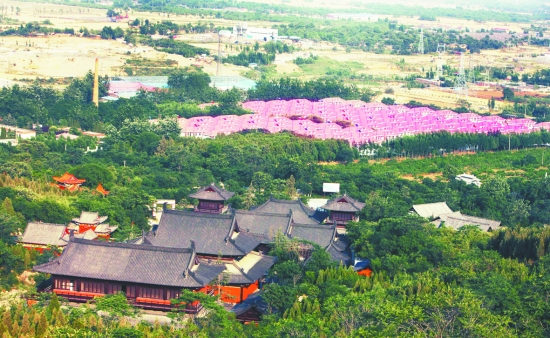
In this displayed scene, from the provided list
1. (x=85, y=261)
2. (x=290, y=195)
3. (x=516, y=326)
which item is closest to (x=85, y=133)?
(x=290, y=195)

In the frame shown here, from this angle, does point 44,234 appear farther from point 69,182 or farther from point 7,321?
point 7,321

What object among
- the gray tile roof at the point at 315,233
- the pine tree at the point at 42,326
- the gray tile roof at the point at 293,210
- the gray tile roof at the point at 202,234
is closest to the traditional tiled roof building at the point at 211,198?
the gray tile roof at the point at 293,210

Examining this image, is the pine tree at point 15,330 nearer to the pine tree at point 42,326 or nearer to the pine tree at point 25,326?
the pine tree at point 25,326

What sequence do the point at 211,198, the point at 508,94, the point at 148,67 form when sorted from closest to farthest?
the point at 211,198
the point at 508,94
the point at 148,67

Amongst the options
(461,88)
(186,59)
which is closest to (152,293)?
(461,88)

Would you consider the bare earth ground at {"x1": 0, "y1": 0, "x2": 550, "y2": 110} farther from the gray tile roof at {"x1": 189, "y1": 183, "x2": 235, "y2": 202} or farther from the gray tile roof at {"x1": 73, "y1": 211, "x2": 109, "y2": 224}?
the gray tile roof at {"x1": 189, "y1": 183, "x2": 235, "y2": 202}

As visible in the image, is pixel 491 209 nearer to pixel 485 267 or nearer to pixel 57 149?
pixel 485 267
